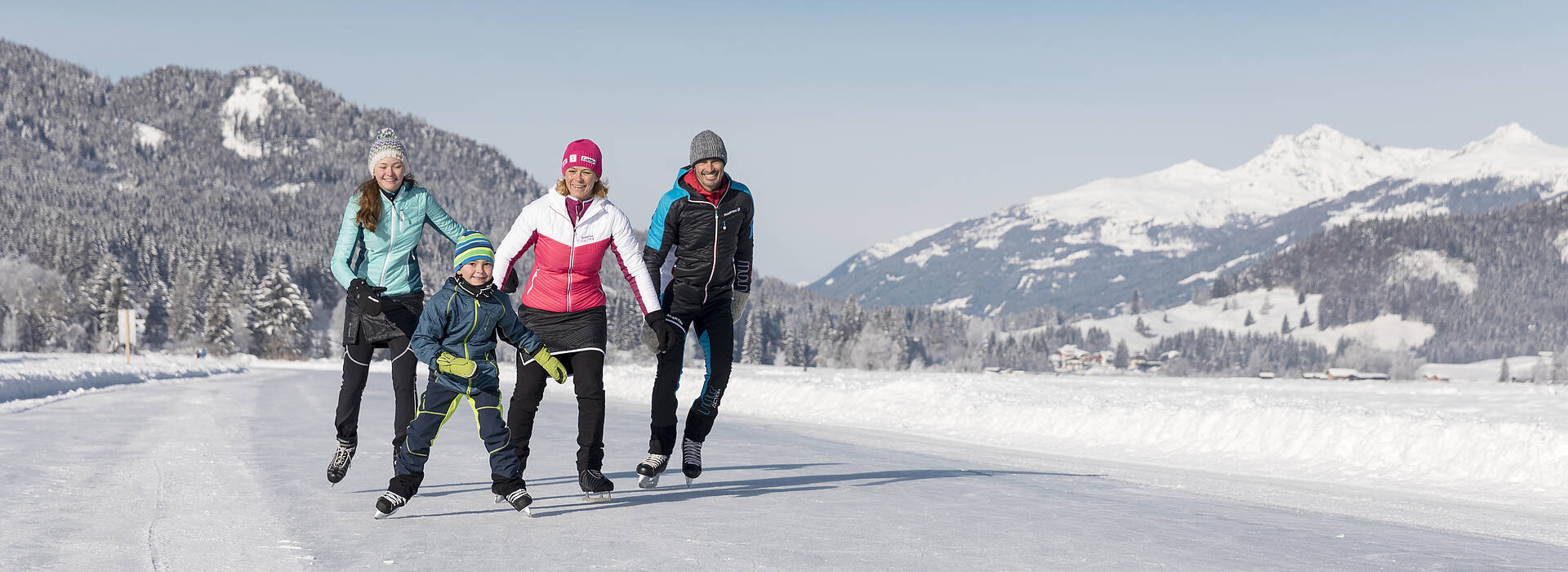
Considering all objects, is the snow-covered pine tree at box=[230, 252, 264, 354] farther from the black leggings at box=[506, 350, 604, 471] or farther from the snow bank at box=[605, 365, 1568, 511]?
the black leggings at box=[506, 350, 604, 471]

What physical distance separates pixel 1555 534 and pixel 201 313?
11081 centimetres

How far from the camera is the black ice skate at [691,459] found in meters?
8.02

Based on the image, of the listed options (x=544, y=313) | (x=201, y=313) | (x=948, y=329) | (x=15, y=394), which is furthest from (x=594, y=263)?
(x=948, y=329)

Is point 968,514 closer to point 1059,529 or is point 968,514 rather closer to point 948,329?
point 1059,529

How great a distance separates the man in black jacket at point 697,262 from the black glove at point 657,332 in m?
0.12

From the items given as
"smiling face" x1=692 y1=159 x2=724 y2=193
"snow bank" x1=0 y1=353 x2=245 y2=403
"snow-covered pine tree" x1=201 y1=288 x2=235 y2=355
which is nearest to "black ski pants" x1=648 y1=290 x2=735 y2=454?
"smiling face" x1=692 y1=159 x2=724 y2=193

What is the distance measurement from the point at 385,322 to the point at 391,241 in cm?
57

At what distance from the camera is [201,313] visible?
333 feet

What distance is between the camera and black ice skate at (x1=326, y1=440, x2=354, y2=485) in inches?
298

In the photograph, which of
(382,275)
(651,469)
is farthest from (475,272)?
(651,469)

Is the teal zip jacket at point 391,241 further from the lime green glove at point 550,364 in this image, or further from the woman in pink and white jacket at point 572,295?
the lime green glove at point 550,364

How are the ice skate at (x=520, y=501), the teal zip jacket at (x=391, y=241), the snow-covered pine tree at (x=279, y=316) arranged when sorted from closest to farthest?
the ice skate at (x=520, y=501), the teal zip jacket at (x=391, y=241), the snow-covered pine tree at (x=279, y=316)

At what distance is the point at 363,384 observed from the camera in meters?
7.80

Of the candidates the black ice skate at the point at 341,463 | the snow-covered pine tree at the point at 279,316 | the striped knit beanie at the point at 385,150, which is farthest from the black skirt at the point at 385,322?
the snow-covered pine tree at the point at 279,316
